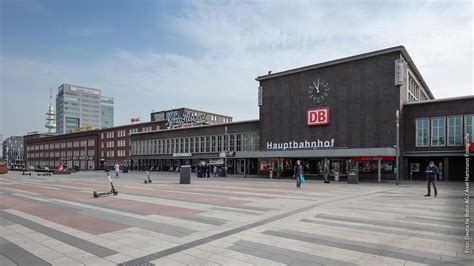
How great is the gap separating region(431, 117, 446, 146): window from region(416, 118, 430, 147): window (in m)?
0.55

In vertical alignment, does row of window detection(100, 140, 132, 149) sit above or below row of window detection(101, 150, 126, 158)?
above

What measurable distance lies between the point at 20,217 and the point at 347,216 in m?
11.2

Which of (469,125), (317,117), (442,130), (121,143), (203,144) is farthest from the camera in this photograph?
(121,143)

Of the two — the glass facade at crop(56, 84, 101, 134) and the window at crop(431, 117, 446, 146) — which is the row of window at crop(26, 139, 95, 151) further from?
the window at crop(431, 117, 446, 146)

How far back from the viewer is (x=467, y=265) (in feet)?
18.6

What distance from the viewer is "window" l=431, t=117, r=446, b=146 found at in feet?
108

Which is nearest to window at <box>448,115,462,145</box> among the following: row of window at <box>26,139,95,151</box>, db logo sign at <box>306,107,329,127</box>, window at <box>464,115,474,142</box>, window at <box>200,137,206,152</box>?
window at <box>464,115,474,142</box>

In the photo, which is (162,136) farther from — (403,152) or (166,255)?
(166,255)

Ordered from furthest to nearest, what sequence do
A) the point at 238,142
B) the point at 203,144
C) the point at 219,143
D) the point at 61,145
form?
the point at 61,145, the point at 203,144, the point at 219,143, the point at 238,142

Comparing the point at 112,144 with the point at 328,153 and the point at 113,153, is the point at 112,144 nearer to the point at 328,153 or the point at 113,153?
the point at 113,153

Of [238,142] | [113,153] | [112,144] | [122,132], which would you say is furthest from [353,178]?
[112,144]

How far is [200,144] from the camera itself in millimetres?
59531

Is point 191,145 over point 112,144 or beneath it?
over

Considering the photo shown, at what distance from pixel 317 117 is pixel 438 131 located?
1344 centimetres
